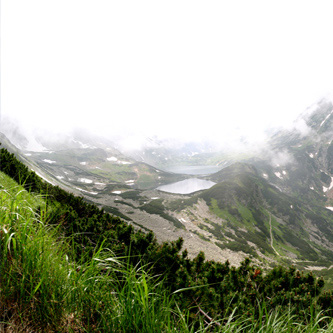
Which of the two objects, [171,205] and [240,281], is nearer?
[240,281]

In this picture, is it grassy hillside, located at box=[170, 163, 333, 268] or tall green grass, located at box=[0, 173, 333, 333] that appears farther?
grassy hillside, located at box=[170, 163, 333, 268]

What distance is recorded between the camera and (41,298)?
7.29 ft

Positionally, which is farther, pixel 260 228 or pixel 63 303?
pixel 260 228

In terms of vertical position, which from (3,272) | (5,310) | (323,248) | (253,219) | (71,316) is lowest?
(323,248)

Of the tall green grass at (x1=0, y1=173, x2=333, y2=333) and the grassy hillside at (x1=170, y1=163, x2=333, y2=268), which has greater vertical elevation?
the tall green grass at (x1=0, y1=173, x2=333, y2=333)

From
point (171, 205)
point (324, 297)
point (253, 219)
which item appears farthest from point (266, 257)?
point (324, 297)

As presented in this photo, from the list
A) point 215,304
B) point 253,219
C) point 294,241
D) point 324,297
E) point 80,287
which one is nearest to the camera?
point 80,287

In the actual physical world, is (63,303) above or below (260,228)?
above

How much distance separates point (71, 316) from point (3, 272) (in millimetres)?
990

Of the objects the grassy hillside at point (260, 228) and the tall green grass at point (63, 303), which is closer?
the tall green grass at point (63, 303)

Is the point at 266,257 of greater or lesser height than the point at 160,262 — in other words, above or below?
below

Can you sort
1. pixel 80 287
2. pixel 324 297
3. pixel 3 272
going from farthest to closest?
pixel 324 297, pixel 80 287, pixel 3 272

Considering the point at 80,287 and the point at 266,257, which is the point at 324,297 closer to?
the point at 80,287

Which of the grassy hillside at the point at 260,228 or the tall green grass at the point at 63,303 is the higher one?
the tall green grass at the point at 63,303
